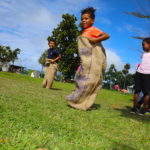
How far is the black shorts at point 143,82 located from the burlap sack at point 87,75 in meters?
1.35

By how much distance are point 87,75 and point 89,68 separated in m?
0.16

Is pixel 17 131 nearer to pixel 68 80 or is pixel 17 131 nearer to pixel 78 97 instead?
pixel 78 97

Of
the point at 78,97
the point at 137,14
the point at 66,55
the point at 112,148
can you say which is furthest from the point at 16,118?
the point at 66,55

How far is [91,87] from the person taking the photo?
15.2 feet

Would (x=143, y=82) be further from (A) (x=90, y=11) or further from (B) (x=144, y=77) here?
(A) (x=90, y=11)

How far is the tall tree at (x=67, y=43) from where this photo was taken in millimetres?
35625

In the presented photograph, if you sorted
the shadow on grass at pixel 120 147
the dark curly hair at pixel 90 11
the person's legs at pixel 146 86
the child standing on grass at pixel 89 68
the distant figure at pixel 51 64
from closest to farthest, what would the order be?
the shadow on grass at pixel 120 147, the child standing on grass at pixel 89 68, the dark curly hair at pixel 90 11, the person's legs at pixel 146 86, the distant figure at pixel 51 64

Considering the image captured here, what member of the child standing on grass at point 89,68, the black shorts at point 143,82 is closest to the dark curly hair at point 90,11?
the child standing on grass at point 89,68

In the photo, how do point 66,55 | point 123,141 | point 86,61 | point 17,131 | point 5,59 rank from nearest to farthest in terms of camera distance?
point 17,131 → point 123,141 → point 86,61 → point 66,55 → point 5,59

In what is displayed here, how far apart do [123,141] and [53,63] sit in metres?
7.25

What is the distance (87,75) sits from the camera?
15.0 feet

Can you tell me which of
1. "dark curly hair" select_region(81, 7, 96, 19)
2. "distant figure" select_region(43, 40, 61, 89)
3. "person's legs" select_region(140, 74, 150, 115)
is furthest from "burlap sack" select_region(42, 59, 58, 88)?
"person's legs" select_region(140, 74, 150, 115)

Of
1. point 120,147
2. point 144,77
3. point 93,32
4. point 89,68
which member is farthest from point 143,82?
point 120,147

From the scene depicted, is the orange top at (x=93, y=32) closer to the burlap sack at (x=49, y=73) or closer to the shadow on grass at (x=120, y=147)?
the shadow on grass at (x=120, y=147)
